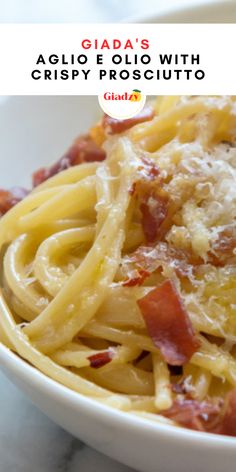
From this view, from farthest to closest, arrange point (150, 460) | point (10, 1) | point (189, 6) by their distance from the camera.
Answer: point (10, 1)
point (189, 6)
point (150, 460)

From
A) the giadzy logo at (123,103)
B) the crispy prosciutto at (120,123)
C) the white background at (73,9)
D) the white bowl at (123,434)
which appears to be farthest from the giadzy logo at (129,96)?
the white background at (73,9)

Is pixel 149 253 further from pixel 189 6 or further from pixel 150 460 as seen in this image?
pixel 189 6

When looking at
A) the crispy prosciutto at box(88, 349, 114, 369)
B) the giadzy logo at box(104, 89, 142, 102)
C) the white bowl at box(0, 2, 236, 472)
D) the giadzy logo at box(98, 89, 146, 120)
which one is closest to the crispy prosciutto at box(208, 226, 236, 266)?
the crispy prosciutto at box(88, 349, 114, 369)

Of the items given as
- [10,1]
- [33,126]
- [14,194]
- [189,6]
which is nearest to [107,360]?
[14,194]

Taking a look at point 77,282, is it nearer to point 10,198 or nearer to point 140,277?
point 140,277

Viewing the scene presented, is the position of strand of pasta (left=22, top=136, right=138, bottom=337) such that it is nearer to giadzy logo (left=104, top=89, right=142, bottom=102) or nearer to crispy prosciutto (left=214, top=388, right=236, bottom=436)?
crispy prosciutto (left=214, top=388, right=236, bottom=436)

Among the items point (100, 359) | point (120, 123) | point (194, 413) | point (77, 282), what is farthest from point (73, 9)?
point (194, 413)
